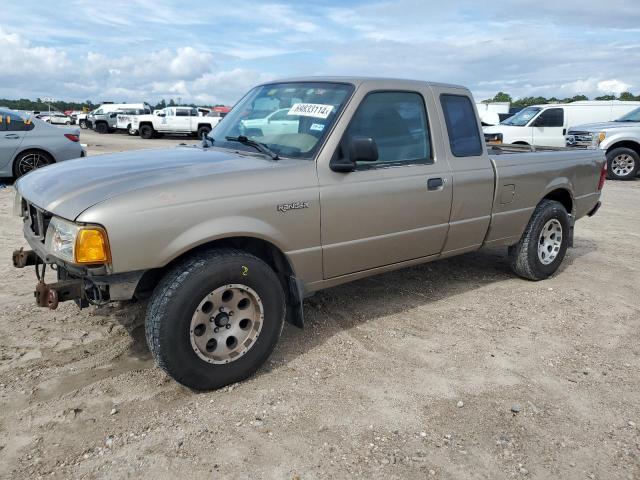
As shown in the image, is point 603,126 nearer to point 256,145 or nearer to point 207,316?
point 256,145

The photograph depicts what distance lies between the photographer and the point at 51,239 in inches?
116

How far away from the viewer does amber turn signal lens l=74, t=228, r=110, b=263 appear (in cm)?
271

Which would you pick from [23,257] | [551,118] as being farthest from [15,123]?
[551,118]

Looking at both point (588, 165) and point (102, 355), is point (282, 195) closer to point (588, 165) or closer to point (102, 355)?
point (102, 355)

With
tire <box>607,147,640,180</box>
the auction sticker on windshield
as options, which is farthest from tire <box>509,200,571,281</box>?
tire <box>607,147,640,180</box>

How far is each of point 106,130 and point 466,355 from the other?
35263 millimetres

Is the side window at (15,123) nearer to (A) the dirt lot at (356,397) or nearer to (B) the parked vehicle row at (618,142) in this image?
(A) the dirt lot at (356,397)

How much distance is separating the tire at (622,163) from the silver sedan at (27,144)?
12.9 meters

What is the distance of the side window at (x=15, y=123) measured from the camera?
967 centimetres

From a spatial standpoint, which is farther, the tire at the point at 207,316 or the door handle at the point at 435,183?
the door handle at the point at 435,183

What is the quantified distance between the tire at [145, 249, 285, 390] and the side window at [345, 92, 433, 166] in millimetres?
1151

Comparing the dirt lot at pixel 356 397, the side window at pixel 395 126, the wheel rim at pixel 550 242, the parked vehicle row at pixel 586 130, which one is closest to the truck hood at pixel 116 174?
the side window at pixel 395 126

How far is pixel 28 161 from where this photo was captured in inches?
387

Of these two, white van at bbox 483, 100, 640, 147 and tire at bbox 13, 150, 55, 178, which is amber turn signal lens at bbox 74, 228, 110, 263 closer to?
tire at bbox 13, 150, 55, 178
